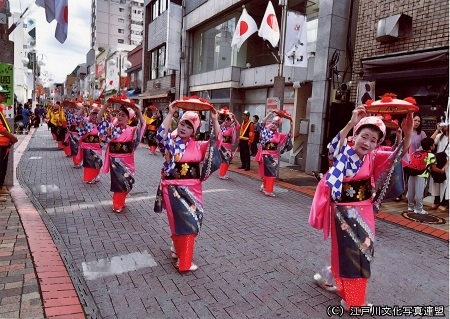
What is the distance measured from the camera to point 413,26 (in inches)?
331

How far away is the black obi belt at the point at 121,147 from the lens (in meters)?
6.22

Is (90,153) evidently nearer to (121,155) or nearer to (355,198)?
(121,155)

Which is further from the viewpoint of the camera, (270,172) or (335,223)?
(270,172)

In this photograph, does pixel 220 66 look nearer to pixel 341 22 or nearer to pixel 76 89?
pixel 341 22

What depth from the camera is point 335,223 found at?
323 cm

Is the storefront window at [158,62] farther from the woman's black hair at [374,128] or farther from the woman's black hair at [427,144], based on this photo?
the woman's black hair at [374,128]

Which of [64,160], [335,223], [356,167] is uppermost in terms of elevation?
[356,167]

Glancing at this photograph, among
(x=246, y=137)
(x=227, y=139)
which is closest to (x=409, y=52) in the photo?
(x=227, y=139)

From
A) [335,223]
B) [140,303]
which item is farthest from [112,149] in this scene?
[335,223]

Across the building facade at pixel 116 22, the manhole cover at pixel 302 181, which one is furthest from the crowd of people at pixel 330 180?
the building facade at pixel 116 22

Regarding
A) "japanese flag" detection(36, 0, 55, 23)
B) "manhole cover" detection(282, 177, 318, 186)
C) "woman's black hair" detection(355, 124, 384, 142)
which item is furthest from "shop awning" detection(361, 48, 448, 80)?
"japanese flag" detection(36, 0, 55, 23)

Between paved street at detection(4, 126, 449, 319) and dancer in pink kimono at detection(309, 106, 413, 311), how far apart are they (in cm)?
47

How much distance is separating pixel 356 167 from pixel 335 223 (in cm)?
55

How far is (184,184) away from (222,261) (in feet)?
3.70
